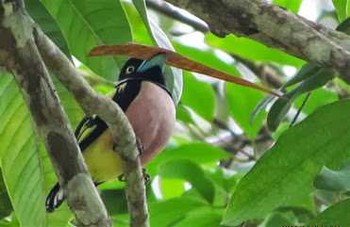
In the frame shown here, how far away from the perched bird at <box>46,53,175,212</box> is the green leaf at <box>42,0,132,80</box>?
0.04 metres

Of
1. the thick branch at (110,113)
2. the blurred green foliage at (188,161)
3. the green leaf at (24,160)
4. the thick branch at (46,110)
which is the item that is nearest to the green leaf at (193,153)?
the blurred green foliage at (188,161)

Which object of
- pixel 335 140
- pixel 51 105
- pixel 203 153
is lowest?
pixel 203 153

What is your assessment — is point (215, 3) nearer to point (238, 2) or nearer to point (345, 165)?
point (238, 2)

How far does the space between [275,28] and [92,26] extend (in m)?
0.39

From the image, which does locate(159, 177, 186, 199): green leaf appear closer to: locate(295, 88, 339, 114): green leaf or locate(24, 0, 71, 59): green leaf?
locate(295, 88, 339, 114): green leaf

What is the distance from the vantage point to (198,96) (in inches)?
88.1

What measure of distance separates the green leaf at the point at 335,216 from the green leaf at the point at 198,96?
0.95 m

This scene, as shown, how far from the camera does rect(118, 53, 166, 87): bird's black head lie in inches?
56.5

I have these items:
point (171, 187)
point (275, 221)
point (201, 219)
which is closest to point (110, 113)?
point (275, 221)

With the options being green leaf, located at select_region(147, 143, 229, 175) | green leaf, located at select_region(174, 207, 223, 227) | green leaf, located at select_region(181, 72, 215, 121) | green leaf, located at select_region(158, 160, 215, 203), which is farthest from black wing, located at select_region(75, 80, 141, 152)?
green leaf, located at select_region(181, 72, 215, 121)

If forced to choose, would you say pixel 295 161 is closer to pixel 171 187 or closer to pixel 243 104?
pixel 243 104

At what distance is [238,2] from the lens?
3.93 ft

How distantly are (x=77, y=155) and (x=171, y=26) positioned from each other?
5.62 ft

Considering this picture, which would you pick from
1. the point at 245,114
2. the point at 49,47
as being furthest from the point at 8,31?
the point at 245,114
